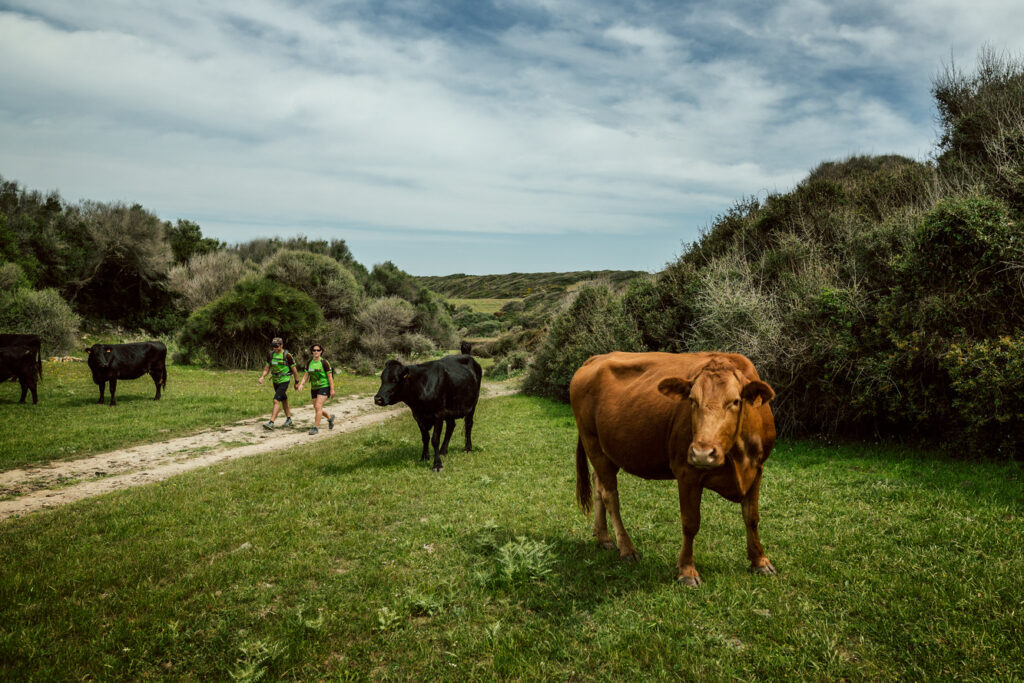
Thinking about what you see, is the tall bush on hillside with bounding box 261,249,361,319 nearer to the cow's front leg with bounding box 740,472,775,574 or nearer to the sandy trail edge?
the sandy trail edge

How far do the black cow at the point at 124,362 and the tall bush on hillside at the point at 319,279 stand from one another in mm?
22006

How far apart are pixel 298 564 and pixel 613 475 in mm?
3571

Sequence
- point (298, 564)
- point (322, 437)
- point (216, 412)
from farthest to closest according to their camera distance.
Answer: point (216, 412)
point (322, 437)
point (298, 564)

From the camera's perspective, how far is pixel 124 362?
61.2ft

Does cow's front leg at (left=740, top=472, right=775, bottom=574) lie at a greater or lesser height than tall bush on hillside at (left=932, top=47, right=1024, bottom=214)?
lesser

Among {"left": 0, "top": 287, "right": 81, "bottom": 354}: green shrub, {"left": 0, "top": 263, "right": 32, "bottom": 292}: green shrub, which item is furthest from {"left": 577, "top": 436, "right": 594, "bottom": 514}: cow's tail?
{"left": 0, "top": 263, "right": 32, "bottom": 292}: green shrub

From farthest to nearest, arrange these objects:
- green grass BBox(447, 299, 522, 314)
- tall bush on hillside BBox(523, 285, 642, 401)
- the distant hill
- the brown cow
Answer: the distant hill
green grass BBox(447, 299, 522, 314)
tall bush on hillside BBox(523, 285, 642, 401)
the brown cow

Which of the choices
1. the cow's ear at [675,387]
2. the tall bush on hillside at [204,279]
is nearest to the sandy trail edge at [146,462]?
the cow's ear at [675,387]

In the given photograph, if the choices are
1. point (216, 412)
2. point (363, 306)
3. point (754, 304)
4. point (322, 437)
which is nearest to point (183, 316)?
point (363, 306)

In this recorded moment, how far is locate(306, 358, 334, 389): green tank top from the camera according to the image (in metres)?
14.2

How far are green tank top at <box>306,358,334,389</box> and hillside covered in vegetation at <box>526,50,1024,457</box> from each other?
9339 mm

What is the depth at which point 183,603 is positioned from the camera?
4.86 meters

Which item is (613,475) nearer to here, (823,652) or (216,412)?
(823,652)

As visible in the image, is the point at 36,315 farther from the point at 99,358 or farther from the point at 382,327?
the point at 382,327
